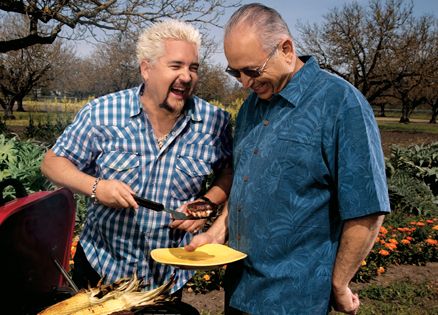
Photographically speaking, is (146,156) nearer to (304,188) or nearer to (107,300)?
(107,300)

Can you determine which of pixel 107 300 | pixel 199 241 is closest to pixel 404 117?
pixel 199 241

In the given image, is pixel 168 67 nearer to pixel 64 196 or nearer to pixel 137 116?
pixel 137 116

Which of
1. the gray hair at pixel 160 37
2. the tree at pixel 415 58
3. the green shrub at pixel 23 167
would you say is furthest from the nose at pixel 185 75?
the tree at pixel 415 58

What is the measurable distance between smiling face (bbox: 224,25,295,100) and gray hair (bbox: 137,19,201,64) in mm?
425

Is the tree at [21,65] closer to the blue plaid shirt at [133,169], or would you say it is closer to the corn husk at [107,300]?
the blue plaid shirt at [133,169]

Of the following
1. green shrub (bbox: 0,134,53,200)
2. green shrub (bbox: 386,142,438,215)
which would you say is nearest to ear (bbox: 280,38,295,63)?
green shrub (bbox: 0,134,53,200)

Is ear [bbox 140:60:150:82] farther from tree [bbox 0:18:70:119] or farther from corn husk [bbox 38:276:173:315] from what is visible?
tree [bbox 0:18:70:119]

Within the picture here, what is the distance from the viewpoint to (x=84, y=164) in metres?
2.45

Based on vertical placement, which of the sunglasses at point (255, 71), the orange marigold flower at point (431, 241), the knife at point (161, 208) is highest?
the sunglasses at point (255, 71)

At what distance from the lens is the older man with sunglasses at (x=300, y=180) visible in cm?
177

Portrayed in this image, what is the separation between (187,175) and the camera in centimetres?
245

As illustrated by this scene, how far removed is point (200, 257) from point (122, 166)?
0.61 metres

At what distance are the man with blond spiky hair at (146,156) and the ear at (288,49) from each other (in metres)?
0.55

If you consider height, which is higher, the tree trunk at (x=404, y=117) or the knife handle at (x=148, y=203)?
the tree trunk at (x=404, y=117)
